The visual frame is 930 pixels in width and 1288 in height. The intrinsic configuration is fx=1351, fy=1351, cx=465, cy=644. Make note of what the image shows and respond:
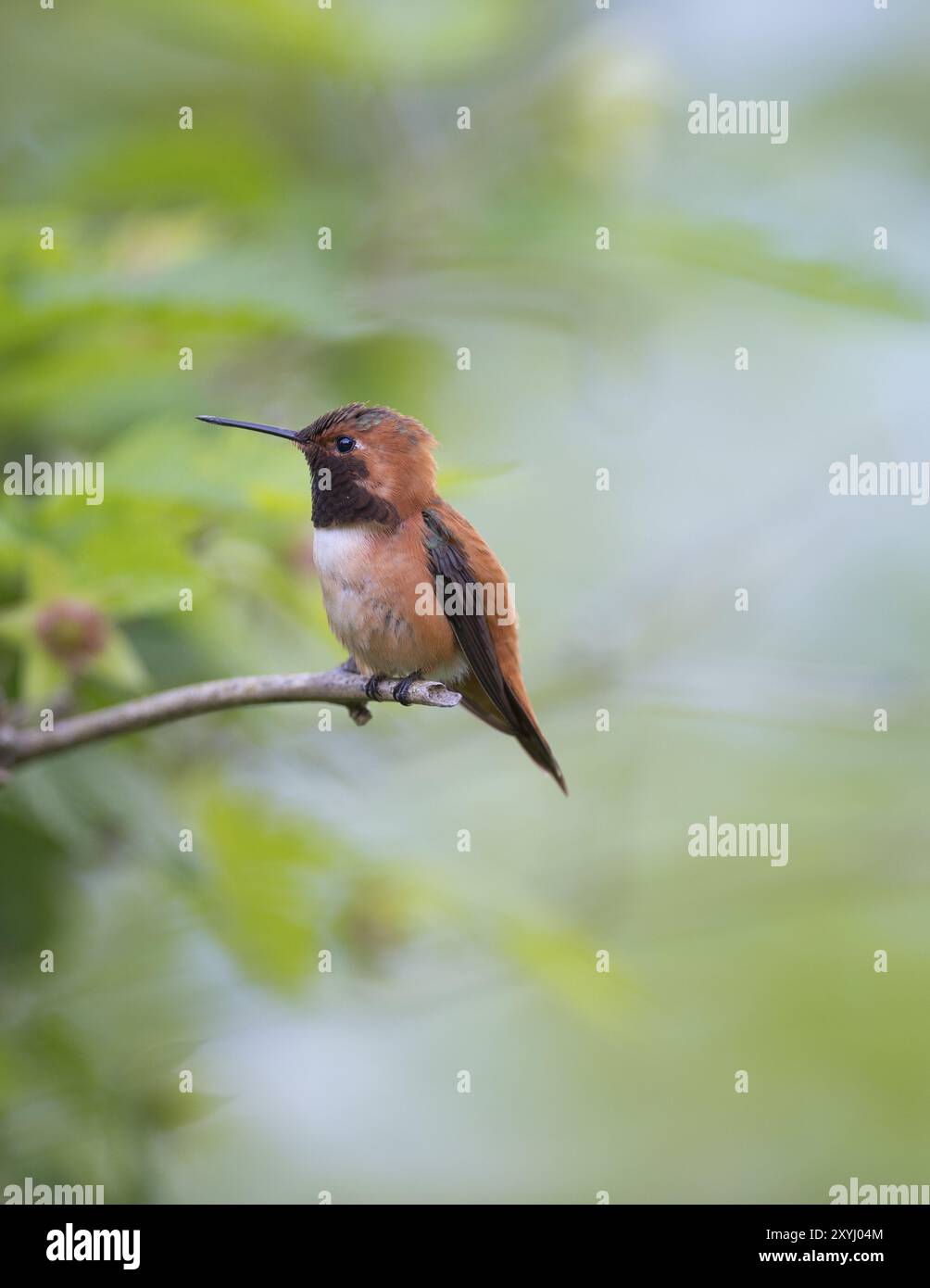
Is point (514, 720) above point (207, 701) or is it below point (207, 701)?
above

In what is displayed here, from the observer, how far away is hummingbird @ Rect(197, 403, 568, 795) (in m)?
2.01

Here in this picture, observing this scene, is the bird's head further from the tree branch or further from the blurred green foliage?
the tree branch

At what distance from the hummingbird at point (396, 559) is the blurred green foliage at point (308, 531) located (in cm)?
7

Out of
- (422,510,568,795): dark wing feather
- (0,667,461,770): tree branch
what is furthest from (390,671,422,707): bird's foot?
(422,510,568,795): dark wing feather

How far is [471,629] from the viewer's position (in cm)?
203

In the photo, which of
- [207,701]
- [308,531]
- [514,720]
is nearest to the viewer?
[207,701]

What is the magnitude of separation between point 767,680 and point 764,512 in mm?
1243

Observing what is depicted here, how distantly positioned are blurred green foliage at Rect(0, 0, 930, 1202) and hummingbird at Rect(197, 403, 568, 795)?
69 millimetres

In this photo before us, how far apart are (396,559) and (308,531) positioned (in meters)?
0.54

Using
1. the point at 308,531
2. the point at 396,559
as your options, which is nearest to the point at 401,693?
the point at 396,559

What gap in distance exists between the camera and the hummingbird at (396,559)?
2010 millimetres

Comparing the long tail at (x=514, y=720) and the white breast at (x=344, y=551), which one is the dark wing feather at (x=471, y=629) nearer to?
the long tail at (x=514, y=720)

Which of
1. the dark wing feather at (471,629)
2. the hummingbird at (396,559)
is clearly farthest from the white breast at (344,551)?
the dark wing feather at (471,629)

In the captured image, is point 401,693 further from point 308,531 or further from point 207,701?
point 308,531
